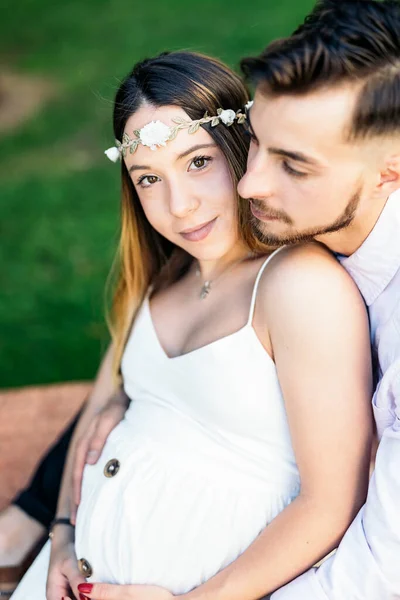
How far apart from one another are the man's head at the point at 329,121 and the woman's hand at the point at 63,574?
130 cm

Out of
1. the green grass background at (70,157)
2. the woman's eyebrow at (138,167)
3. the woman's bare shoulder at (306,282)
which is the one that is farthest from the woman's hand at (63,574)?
the green grass background at (70,157)

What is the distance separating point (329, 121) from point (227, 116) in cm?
59

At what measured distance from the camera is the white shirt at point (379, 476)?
2020 mm

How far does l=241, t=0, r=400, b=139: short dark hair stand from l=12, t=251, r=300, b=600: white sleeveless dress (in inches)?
23.5

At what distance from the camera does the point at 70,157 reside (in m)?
7.76

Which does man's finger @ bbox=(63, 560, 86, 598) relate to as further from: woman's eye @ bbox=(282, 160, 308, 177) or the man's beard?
woman's eye @ bbox=(282, 160, 308, 177)

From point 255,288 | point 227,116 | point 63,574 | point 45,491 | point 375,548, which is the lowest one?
point 45,491

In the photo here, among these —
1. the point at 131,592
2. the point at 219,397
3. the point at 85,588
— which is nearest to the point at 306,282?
the point at 219,397

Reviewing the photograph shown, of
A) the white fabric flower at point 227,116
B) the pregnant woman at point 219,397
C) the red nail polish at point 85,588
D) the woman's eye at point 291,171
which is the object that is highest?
the white fabric flower at point 227,116

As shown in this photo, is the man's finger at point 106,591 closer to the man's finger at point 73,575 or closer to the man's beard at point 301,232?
the man's finger at point 73,575

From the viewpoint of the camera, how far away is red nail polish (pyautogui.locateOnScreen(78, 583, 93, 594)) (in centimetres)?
240

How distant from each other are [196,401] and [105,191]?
485 centimetres

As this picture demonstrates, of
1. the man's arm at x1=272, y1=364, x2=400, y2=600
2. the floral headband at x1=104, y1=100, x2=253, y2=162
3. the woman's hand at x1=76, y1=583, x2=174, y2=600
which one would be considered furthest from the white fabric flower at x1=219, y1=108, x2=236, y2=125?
the woman's hand at x1=76, y1=583, x2=174, y2=600

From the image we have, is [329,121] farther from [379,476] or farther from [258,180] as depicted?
[379,476]
